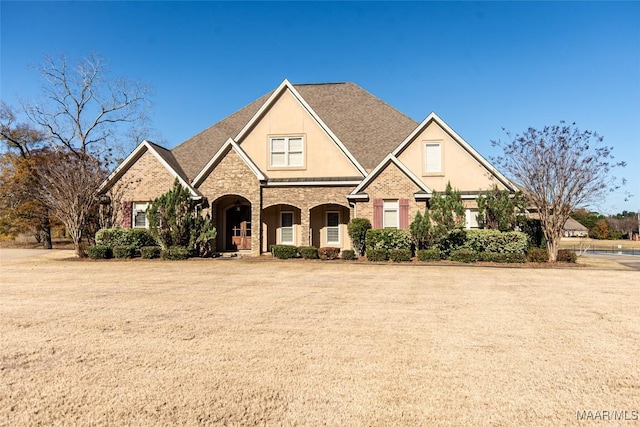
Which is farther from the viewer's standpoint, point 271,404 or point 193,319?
point 193,319

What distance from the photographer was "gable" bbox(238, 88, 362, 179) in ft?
72.2

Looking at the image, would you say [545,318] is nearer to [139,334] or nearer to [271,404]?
[271,404]

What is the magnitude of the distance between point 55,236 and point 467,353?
5719cm

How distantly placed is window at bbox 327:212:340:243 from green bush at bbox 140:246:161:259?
8812 millimetres

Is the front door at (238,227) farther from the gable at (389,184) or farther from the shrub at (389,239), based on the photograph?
the shrub at (389,239)

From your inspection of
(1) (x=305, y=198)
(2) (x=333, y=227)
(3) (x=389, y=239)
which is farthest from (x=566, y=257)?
(1) (x=305, y=198)

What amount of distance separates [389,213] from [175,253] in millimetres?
10383

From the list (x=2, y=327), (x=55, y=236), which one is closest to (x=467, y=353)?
(x=2, y=327)

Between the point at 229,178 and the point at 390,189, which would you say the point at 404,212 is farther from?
the point at 229,178

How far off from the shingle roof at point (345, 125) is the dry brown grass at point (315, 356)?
14.8 m

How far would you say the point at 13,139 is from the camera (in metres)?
34.6

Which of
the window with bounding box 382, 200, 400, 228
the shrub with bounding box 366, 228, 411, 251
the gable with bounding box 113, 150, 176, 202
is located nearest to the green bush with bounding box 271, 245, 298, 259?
the shrub with bounding box 366, 228, 411, 251

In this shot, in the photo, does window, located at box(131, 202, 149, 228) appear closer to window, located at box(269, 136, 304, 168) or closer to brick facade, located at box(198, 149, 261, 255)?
brick facade, located at box(198, 149, 261, 255)

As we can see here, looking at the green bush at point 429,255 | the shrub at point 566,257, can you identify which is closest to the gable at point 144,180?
the green bush at point 429,255
